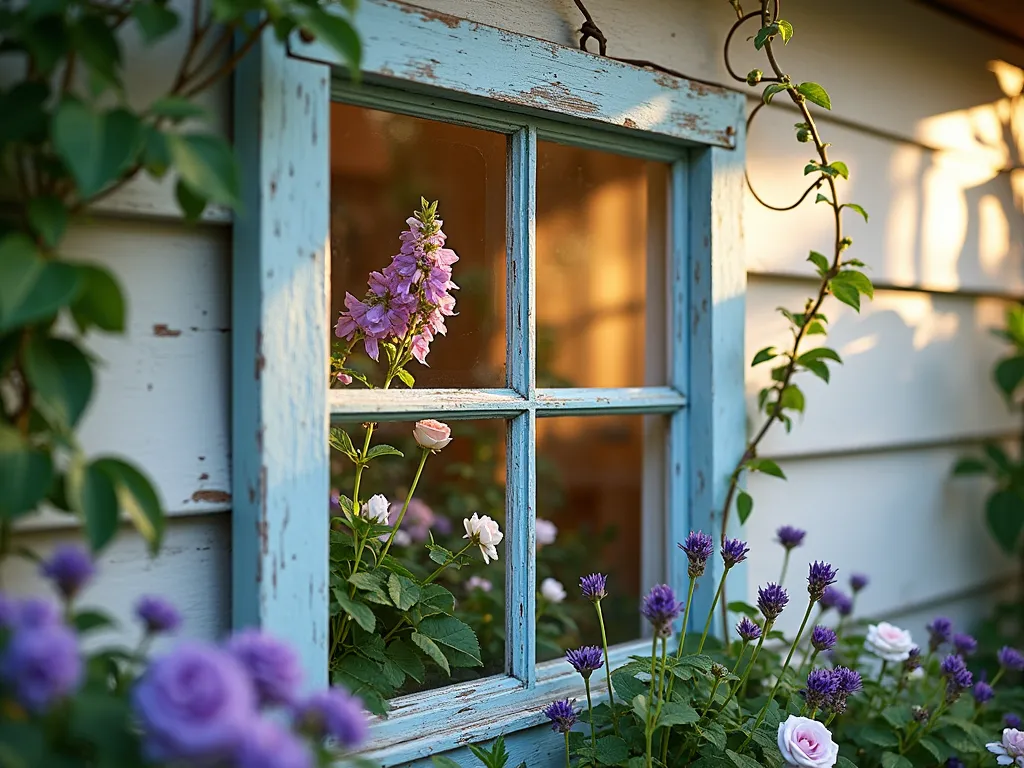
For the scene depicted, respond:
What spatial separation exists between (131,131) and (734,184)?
3.44 ft

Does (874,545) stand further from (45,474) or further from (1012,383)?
(45,474)

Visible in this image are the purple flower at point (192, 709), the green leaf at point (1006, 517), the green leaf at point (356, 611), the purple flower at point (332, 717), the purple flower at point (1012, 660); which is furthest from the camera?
the green leaf at point (1006, 517)

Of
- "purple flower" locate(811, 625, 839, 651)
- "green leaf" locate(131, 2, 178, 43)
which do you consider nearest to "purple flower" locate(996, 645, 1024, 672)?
"purple flower" locate(811, 625, 839, 651)

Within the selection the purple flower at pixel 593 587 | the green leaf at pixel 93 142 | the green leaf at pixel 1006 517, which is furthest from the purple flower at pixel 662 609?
the green leaf at pixel 1006 517

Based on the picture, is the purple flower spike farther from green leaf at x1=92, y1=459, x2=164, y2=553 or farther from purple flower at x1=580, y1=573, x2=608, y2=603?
green leaf at x1=92, y1=459, x2=164, y2=553

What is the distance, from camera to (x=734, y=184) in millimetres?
1553

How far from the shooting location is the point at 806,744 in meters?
1.20

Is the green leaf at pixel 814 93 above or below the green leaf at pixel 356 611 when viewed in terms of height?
above

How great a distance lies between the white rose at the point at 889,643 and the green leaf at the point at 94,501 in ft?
4.20

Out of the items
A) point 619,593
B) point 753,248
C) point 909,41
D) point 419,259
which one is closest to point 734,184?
point 753,248

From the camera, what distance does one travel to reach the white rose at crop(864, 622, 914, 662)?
154 centimetres

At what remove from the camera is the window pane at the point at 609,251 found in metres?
1.62

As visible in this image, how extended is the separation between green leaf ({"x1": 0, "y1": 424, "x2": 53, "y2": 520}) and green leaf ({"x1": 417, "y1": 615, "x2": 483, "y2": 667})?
0.64 meters

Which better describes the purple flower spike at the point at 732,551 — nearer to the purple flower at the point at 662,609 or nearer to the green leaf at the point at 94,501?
the purple flower at the point at 662,609
